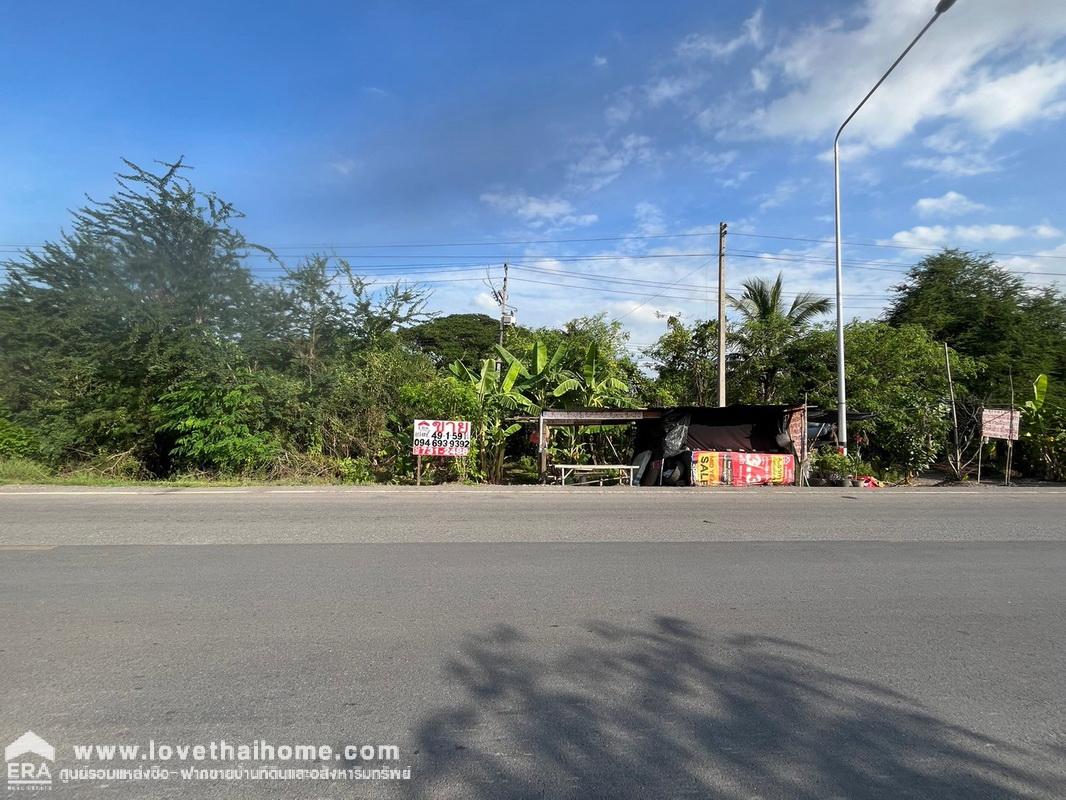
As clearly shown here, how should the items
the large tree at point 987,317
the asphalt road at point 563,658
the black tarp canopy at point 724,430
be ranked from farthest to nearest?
1. the large tree at point 987,317
2. the black tarp canopy at point 724,430
3. the asphalt road at point 563,658

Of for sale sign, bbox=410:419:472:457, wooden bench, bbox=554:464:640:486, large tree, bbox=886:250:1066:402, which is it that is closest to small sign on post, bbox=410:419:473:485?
for sale sign, bbox=410:419:472:457

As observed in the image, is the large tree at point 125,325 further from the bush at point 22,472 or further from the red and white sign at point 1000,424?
the red and white sign at point 1000,424

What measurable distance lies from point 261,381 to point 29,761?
15.1 metres

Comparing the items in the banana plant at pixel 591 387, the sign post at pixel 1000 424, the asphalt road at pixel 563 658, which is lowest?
the asphalt road at pixel 563 658

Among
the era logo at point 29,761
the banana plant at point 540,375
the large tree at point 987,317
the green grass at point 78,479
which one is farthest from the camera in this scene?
the large tree at point 987,317

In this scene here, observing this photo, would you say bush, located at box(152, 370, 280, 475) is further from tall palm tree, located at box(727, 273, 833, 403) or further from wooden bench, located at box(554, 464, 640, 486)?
tall palm tree, located at box(727, 273, 833, 403)

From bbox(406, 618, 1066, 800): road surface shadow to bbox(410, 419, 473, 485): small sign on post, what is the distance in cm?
1193

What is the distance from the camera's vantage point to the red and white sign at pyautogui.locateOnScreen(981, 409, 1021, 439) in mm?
17594

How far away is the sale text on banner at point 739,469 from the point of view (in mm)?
17453

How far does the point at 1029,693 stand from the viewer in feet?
12.8

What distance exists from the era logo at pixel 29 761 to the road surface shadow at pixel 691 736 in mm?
1676

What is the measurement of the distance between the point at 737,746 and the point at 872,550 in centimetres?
549

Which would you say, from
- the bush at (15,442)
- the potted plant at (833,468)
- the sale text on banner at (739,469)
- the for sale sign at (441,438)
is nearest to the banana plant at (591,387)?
the sale text on banner at (739,469)

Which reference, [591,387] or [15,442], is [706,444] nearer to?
[591,387]
